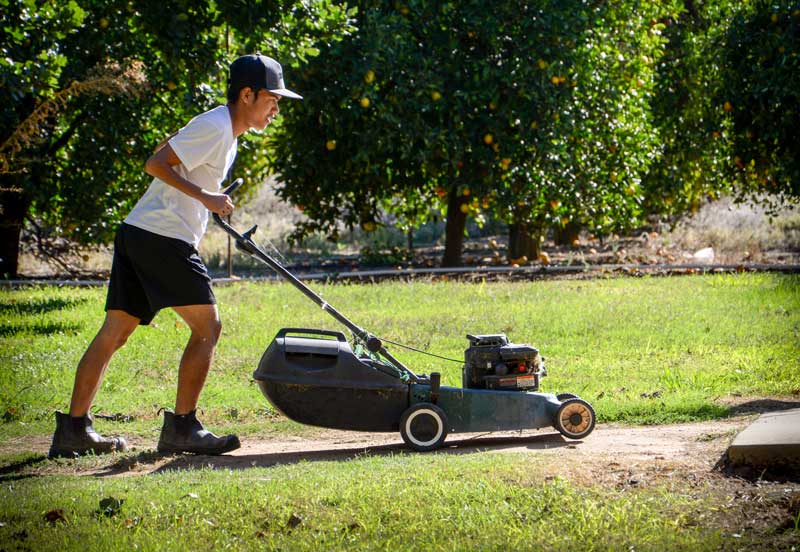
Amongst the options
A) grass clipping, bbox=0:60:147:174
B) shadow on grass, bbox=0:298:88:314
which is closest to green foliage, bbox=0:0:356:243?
grass clipping, bbox=0:60:147:174

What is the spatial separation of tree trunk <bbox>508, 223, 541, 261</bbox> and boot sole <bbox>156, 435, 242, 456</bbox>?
11363mm

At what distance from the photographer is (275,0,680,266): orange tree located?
598 inches

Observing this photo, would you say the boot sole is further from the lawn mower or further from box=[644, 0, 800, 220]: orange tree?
box=[644, 0, 800, 220]: orange tree

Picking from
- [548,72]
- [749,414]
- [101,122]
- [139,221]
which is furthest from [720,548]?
[101,122]

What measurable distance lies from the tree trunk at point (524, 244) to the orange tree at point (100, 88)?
4261mm

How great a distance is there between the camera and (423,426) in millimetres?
6496

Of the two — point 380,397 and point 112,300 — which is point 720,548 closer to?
point 380,397

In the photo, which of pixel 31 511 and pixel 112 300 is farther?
pixel 112 300

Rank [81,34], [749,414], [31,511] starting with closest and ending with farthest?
[31,511]
[749,414]
[81,34]

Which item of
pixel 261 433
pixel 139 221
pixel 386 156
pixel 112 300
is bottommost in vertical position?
pixel 261 433

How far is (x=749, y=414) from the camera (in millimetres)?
7188

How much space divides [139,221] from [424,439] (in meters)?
2.05

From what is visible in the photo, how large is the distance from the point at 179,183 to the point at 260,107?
704 mm

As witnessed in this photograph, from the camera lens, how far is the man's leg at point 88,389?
250 inches
